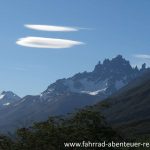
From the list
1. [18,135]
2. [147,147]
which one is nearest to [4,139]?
[18,135]

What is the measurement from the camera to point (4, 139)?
20.8 meters

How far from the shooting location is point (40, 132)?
20.0m

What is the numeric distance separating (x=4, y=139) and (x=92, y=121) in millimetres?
4117

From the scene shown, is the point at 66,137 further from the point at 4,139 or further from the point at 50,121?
the point at 4,139

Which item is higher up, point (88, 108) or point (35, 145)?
point (88, 108)

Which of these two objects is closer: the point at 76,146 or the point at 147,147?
the point at 76,146

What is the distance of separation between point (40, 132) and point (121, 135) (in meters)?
3.63

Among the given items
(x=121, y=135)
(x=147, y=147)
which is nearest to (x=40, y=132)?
(x=121, y=135)

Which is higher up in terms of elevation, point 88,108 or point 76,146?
point 88,108

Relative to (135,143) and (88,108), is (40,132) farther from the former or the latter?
(135,143)

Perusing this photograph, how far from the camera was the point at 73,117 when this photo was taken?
805 inches

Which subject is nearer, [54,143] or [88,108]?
[54,143]

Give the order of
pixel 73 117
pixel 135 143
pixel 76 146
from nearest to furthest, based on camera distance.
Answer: pixel 76 146
pixel 73 117
pixel 135 143

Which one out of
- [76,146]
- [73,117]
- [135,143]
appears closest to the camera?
[76,146]
